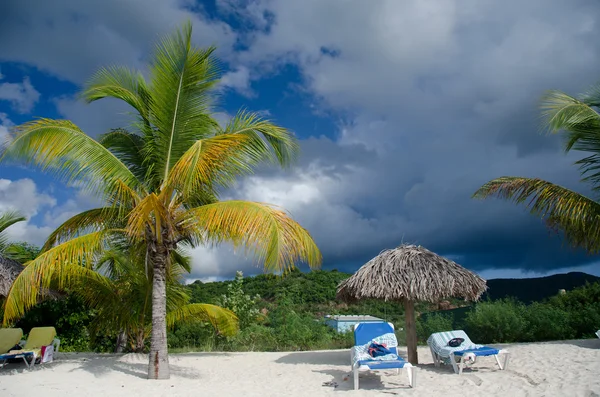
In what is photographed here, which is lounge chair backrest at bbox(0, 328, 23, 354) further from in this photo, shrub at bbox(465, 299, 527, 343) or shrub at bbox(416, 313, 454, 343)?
shrub at bbox(465, 299, 527, 343)

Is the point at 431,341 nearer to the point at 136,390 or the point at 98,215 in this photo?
the point at 136,390

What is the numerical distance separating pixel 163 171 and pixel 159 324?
250 centimetres

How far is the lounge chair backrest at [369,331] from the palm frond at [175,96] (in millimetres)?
4089

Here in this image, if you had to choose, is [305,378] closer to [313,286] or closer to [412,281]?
[412,281]

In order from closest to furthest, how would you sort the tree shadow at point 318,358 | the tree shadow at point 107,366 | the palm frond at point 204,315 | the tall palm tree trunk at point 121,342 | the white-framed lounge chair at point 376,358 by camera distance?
the white-framed lounge chair at point 376,358
the tree shadow at point 107,366
the tree shadow at point 318,358
the palm frond at point 204,315
the tall palm tree trunk at point 121,342

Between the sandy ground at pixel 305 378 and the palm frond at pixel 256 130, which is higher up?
the palm frond at pixel 256 130

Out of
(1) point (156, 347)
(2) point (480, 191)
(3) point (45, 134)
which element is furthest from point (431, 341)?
(3) point (45, 134)

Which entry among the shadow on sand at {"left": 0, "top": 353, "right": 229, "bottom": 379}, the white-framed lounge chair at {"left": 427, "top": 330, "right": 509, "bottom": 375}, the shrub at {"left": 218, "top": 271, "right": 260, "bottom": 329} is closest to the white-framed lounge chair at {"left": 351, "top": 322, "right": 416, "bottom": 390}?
the white-framed lounge chair at {"left": 427, "top": 330, "right": 509, "bottom": 375}

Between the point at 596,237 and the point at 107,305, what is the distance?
33.4ft

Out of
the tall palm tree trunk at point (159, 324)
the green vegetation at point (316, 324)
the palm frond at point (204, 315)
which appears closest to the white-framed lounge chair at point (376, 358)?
the green vegetation at point (316, 324)

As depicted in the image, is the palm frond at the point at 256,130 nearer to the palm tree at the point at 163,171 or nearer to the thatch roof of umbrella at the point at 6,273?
the palm tree at the point at 163,171

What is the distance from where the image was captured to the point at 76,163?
23.9 ft

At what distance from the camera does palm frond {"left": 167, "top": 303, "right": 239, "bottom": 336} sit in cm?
1047

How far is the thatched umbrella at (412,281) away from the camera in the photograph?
26.7 feet
